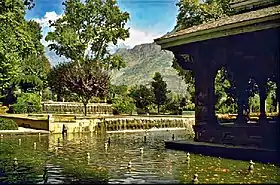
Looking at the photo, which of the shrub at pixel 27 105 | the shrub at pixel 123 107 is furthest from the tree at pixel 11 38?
the shrub at pixel 123 107

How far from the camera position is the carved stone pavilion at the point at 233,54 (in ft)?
53.5

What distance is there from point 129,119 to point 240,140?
782 inches

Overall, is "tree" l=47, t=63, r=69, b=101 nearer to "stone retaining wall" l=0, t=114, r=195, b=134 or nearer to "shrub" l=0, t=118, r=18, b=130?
"stone retaining wall" l=0, t=114, r=195, b=134

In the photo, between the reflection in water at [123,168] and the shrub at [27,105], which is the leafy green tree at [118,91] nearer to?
the shrub at [27,105]

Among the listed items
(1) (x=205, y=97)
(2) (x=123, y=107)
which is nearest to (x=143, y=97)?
(2) (x=123, y=107)

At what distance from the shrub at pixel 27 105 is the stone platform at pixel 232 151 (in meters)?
27.6

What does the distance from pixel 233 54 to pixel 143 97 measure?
120 ft

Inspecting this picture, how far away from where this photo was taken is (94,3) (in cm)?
6094

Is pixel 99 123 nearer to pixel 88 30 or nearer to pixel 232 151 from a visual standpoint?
pixel 232 151

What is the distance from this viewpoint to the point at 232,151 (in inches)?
665

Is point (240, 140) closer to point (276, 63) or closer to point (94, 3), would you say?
point (276, 63)

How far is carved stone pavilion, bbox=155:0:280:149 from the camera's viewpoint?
16297 millimetres

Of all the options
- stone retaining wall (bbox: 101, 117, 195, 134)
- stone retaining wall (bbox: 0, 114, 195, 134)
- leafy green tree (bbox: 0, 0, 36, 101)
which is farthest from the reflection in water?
stone retaining wall (bbox: 101, 117, 195, 134)

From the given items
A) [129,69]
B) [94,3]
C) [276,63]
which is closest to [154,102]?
[94,3]
